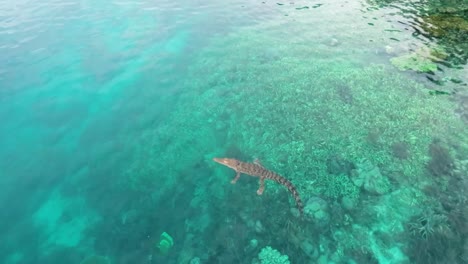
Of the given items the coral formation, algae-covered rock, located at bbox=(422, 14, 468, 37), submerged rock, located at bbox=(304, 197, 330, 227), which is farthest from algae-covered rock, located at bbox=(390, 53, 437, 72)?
the coral formation

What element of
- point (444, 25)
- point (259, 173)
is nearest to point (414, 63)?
point (444, 25)

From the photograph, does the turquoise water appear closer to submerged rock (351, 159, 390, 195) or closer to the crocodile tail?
submerged rock (351, 159, 390, 195)

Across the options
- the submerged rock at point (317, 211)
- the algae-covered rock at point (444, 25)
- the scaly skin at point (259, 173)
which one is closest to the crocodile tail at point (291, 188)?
the scaly skin at point (259, 173)

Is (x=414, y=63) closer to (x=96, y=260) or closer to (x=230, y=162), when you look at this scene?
(x=230, y=162)

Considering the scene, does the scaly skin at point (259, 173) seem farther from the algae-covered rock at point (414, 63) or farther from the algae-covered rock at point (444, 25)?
the algae-covered rock at point (444, 25)

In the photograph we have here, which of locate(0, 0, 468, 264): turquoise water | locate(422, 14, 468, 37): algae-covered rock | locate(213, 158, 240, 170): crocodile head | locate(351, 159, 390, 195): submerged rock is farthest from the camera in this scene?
locate(422, 14, 468, 37): algae-covered rock

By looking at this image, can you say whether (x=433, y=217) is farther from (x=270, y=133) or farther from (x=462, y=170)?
(x=270, y=133)
